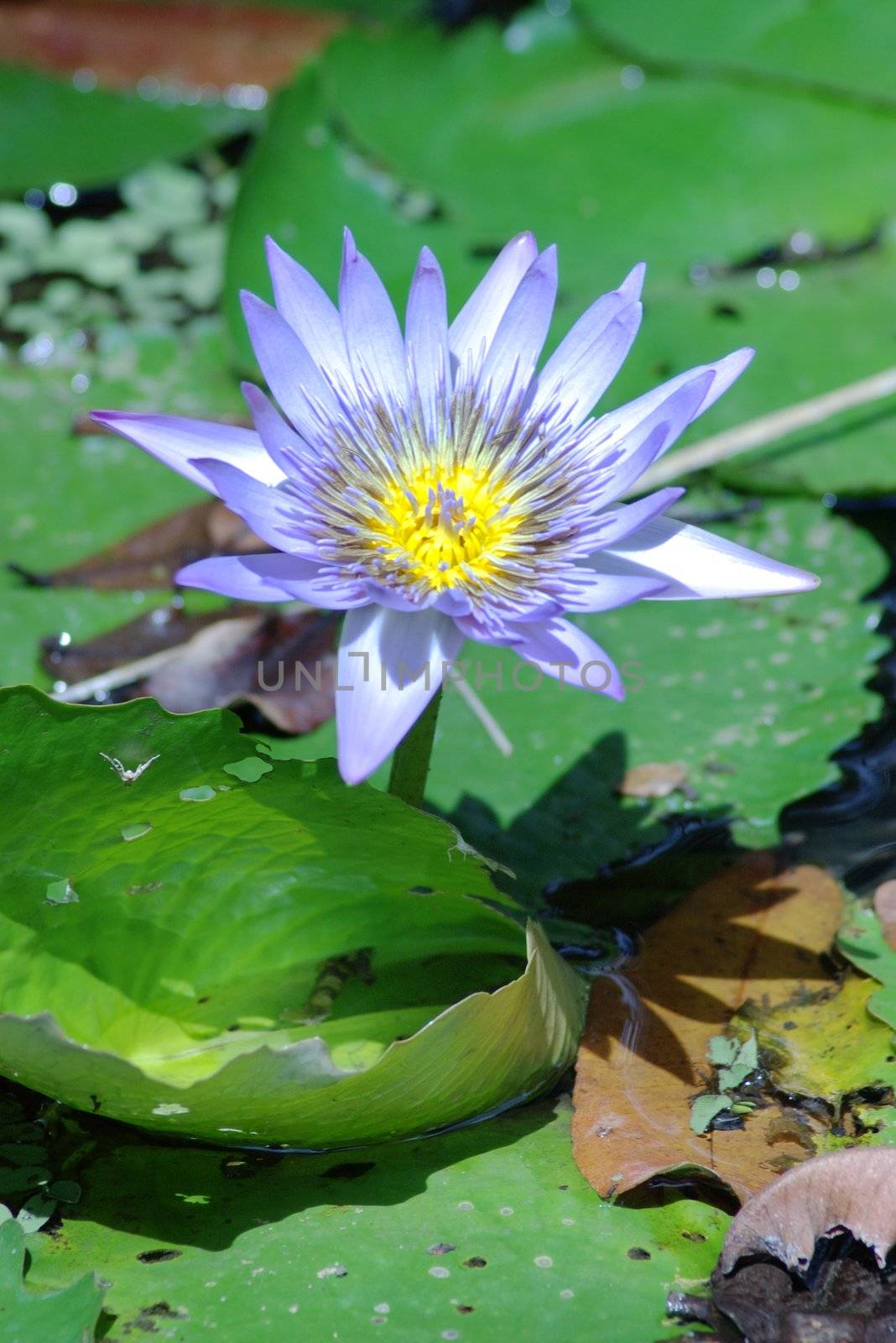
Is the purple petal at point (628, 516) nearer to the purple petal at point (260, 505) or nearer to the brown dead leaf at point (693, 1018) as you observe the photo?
the purple petal at point (260, 505)

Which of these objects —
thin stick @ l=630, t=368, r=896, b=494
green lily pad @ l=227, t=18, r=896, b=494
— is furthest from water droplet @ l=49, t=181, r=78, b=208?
thin stick @ l=630, t=368, r=896, b=494

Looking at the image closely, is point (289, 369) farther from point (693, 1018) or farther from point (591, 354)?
point (693, 1018)

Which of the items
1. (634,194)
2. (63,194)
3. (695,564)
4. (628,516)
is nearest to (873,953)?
(695,564)

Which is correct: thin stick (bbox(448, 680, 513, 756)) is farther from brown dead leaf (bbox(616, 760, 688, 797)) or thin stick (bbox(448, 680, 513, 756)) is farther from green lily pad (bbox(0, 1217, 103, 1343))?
green lily pad (bbox(0, 1217, 103, 1343))

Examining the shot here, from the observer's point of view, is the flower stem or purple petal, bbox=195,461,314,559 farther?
the flower stem

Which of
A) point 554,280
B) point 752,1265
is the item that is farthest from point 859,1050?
point 554,280
